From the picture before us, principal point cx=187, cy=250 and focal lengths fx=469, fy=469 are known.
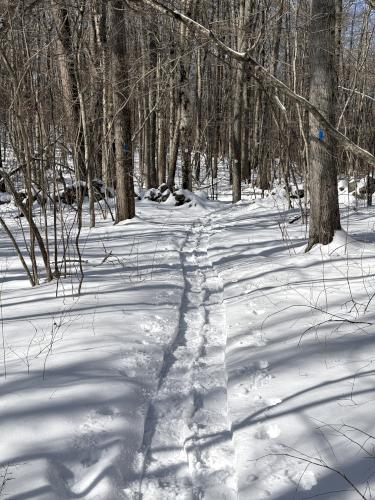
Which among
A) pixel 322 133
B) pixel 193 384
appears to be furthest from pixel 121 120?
pixel 193 384

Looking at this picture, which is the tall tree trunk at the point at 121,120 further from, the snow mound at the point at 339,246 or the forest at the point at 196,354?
the snow mound at the point at 339,246

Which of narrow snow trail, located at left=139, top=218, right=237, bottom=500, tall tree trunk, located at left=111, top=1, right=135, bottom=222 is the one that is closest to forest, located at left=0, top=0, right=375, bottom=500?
narrow snow trail, located at left=139, top=218, right=237, bottom=500

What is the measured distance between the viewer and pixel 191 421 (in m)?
3.00

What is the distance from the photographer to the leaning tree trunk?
20.6 feet

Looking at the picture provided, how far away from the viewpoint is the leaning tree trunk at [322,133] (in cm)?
628

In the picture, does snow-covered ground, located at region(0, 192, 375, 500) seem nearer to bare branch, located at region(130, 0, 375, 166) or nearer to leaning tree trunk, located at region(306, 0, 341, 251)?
leaning tree trunk, located at region(306, 0, 341, 251)

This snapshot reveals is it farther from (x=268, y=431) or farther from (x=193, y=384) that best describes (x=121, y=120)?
(x=268, y=431)

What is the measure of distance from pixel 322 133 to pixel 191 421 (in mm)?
4414

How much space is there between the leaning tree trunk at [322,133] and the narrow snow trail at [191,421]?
2.59 m

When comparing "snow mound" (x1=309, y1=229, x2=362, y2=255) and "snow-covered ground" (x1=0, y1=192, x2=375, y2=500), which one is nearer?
"snow-covered ground" (x1=0, y1=192, x2=375, y2=500)

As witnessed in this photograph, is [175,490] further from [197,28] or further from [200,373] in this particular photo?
[197,28]

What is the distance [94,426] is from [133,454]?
0.32 metres

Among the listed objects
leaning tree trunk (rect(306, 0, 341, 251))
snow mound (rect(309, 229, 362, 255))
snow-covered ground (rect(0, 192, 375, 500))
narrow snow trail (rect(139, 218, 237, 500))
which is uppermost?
leaning tree trunk (rect(306, 0, 341, 251))

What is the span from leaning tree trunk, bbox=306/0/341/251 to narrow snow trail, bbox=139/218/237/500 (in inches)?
102
